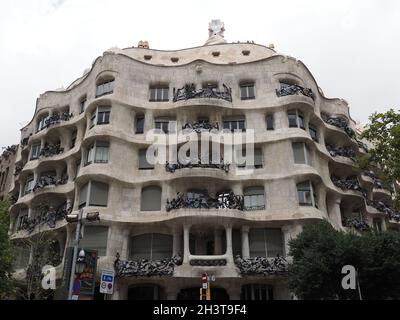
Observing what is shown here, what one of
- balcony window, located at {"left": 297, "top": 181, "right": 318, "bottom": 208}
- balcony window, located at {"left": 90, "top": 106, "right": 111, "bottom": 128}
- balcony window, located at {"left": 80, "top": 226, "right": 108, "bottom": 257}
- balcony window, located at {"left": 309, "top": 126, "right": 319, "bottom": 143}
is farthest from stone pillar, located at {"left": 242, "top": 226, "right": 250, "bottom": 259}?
balcony window, located at {"left": 90, "top": 106, "right": 111, "bottom": 128}

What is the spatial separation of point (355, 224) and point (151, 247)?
15.6 m

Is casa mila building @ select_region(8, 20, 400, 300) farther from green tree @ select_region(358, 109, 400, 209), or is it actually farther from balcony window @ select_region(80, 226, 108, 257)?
green tree @ select_region(358, 109, 400, 209)

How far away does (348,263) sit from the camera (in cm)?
2245

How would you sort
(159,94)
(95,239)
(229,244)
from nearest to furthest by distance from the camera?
(229,244)
(95,239)
(159,94)

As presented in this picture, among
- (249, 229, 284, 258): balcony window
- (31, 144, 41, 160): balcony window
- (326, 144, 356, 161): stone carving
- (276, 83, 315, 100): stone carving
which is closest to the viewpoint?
(249, 229, 284, 258): balcony window

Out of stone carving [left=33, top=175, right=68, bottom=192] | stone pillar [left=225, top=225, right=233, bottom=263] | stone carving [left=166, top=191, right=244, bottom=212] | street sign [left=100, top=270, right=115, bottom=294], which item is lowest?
street sign [left=100, top=270, right=115, bottom=294]

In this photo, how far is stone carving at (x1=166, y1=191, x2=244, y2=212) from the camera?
2853 centimetres

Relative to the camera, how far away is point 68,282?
1919 centimetres

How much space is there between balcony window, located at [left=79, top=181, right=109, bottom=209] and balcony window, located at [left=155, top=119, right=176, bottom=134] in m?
6.19

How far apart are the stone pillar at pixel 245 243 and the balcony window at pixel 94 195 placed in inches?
374

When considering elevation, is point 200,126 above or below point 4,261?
above

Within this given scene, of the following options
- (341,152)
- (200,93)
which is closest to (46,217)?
(200,93)

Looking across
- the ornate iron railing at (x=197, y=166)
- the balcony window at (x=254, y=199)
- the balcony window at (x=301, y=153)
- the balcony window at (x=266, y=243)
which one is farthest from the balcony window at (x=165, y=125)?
the balcony window at (x=266, y=243)

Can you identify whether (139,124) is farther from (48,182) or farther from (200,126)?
(48,182)
